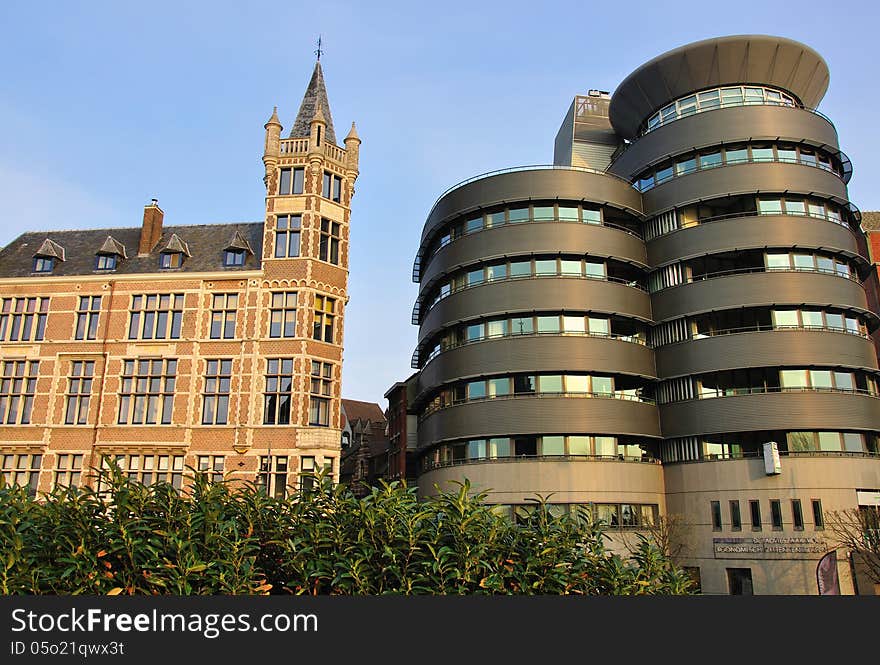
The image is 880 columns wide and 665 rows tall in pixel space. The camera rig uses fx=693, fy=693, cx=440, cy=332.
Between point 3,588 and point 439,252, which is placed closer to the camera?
point 3,588

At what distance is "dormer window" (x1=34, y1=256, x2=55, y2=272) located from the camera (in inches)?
1698

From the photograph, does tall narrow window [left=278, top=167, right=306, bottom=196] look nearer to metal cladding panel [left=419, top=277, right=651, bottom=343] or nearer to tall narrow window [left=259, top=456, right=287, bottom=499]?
metal cladding panel [left=419, top=277, right=651, bottom=343]

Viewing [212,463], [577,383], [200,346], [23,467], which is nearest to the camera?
[212,463]

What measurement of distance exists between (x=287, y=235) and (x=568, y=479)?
846 inches

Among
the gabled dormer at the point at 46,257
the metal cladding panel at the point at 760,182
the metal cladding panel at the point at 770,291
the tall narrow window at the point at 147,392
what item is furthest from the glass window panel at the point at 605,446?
the gabled dormer at the point at 46,257

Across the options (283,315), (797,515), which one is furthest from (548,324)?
(797,515)

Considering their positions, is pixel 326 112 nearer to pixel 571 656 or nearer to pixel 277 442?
pixel 277 442

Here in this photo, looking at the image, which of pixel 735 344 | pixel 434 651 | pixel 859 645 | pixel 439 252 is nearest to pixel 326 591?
pixel 434 651

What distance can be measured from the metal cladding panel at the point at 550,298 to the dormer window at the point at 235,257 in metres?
14.0

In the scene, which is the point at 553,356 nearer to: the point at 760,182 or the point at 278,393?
the point at 278,393

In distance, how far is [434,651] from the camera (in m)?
6.99

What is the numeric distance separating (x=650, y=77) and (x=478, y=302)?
69.4 feet

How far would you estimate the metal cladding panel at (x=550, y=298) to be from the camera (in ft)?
141

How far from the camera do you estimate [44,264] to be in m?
43.3
